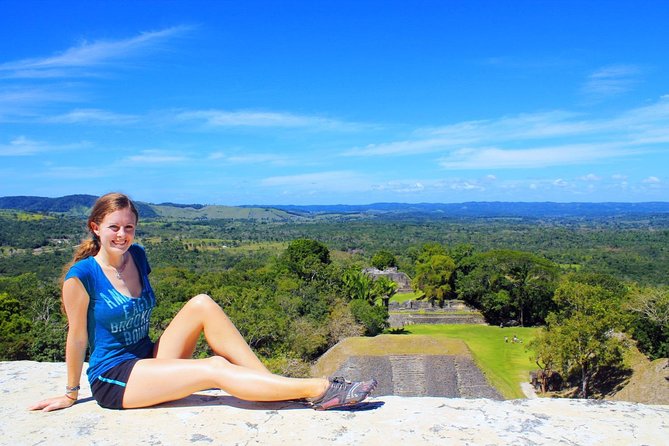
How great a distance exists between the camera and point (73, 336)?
10.6ft

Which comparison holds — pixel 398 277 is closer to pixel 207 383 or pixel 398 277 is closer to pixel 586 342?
pixel 586 342

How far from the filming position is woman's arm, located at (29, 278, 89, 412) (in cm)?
320

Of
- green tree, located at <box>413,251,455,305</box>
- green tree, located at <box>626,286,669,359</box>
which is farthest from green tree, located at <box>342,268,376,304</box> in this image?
green tree, located at <box>626,286,669,359</box>

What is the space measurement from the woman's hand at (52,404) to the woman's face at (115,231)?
105 cm

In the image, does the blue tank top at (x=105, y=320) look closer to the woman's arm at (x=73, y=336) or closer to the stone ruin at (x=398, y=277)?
the woman's arm at (x=73, y=336)

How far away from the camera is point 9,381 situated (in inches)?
156

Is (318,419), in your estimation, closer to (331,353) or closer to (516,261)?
(331,353)

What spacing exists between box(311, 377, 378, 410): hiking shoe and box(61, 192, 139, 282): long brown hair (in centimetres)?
191

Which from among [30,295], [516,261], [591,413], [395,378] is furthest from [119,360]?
[516,261]

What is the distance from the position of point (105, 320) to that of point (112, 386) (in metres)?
0.44

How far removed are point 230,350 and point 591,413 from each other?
2488 mm

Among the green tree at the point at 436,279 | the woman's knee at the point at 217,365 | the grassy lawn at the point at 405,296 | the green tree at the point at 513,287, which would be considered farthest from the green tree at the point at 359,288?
the woman's knee at the point at 217,365

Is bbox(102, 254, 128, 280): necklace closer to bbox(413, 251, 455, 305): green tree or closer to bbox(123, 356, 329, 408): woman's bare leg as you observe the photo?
bbox(123, 356, 329, 408): woman's bare leg

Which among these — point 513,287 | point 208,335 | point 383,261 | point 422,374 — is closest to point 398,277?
point 383,261
